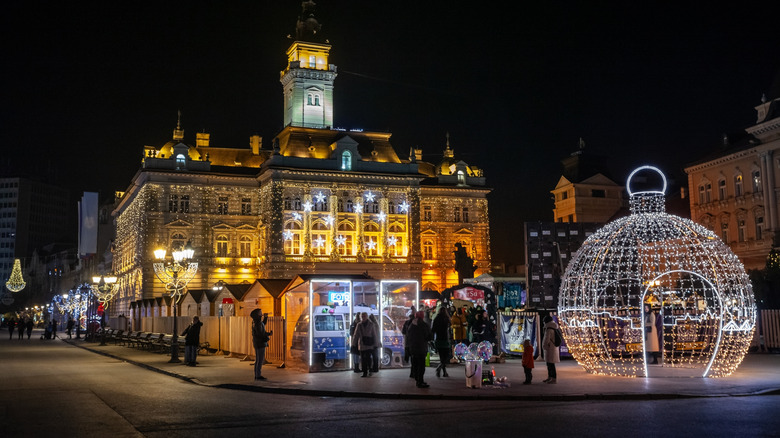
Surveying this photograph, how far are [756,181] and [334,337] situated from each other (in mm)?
36721

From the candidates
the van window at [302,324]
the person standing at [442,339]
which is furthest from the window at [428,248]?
the person standing at [442,339]

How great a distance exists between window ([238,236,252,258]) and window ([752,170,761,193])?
4361 cm

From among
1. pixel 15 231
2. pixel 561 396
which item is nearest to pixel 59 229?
pixel 15 231

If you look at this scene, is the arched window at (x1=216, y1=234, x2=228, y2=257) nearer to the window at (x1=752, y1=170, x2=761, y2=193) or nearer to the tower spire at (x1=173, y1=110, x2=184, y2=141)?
the tower spire at (x1=173, y1=110, x2=184, y2=141)

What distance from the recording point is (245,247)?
7125 cm

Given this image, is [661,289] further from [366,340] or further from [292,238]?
[292,238]

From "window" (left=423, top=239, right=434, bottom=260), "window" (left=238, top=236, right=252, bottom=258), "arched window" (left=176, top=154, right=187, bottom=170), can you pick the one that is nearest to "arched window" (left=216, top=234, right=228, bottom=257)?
"window" (left=238, top=236, right=252, bottom=258)

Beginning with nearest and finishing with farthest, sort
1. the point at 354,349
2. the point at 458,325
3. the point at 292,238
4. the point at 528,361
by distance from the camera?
1. the point at 528,361
2. the point at 354,349
3. the point at 458,325
4. the point at 292,238

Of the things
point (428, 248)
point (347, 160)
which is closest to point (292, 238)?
point (347, 160)

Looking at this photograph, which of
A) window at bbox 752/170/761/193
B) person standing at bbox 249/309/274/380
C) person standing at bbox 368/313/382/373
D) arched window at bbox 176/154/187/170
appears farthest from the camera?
arched window at bbox 176/154/187/170

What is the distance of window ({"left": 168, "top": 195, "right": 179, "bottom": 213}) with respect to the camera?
6841 centimetres

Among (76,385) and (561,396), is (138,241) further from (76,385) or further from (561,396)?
(561,396)

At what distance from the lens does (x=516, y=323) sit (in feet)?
86.8

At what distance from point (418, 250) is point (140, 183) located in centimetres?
2705
